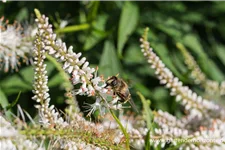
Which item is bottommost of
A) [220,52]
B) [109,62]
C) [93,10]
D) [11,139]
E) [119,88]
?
[11,139]

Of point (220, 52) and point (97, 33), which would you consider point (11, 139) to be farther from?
point (220, 52)

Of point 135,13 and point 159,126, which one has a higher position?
point 135,13

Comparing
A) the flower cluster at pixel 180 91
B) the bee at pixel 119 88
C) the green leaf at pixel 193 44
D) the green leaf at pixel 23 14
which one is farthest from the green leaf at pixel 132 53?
the bee at pixel 119 88

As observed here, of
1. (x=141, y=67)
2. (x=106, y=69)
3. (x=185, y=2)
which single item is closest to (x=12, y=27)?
(x=106, y=69)

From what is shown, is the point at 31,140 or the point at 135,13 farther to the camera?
the point at 135,13

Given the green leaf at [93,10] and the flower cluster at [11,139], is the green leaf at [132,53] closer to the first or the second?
the green leaf at [93,10]

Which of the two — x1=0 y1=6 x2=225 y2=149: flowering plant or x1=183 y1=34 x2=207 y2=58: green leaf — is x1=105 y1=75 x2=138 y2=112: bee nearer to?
x1=0 y1=6 x2=225 y2=149: flowering plant

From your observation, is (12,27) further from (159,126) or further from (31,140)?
(31,140)

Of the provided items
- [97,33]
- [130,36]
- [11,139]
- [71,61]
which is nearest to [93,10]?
[97,33]
